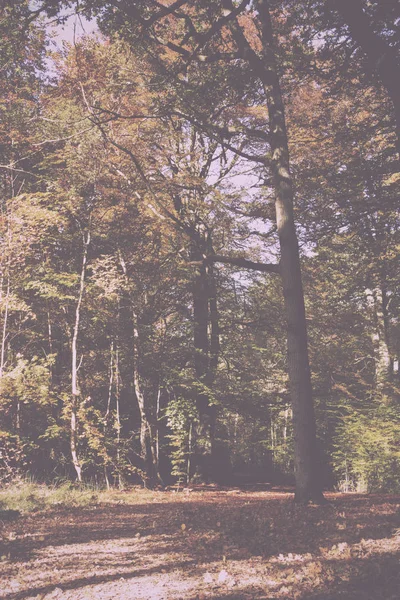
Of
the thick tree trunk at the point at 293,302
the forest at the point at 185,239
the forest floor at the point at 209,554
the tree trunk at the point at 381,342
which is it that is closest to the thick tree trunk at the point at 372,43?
the forest at the point at 185,239

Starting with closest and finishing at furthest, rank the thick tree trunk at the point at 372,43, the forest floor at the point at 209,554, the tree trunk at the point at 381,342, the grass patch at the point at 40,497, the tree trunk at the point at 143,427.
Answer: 1. the forest floor at the point at 209,554
2. the thick tree trunk at the point at 372,43
3. the grass patch at the point at 40,497
4. the tree trunk at the point at 143,427
5. the tree trunk at the point at 381,342

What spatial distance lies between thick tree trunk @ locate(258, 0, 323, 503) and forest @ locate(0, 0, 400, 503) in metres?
0.03

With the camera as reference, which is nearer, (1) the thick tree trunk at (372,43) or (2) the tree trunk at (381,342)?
(1) the thick tree trunk at (372,43)

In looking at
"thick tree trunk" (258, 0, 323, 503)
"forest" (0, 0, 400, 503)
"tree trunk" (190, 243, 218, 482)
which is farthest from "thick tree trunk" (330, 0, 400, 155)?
"tree trunk" (190, 243, 218, 482)

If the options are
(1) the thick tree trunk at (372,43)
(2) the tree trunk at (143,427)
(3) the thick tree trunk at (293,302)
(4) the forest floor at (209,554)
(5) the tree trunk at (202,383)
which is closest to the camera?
(4) the forest floor at (209,554)

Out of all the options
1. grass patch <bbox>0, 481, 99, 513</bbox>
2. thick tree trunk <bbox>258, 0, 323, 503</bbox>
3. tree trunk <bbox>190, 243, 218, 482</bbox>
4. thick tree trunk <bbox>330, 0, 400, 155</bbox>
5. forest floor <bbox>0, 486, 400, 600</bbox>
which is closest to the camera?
forest floor <bbox>0, 486, 400, 600</bbox>

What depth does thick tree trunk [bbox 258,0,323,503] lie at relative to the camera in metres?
6.80

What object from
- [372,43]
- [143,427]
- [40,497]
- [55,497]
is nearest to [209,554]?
[55,497]

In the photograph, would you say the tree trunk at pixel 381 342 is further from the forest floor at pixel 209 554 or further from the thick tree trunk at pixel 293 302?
the forest floor at pixel 209 554

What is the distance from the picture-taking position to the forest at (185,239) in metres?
7.90

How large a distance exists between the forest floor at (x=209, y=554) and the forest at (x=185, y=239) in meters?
1.65

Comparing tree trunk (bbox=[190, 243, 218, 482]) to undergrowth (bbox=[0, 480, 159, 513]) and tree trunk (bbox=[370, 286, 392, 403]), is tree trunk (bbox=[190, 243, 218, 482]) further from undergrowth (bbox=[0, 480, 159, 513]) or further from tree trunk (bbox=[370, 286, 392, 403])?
tree trunk (bbox=[370, 286, 392, 403])

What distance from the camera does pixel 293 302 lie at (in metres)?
7.32

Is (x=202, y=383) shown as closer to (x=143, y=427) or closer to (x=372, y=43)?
(x=143, y=427)
